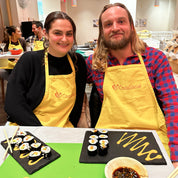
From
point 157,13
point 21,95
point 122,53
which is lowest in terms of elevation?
point 21,95

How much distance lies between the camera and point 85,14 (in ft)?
32.2

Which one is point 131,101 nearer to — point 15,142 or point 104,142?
point 104,142

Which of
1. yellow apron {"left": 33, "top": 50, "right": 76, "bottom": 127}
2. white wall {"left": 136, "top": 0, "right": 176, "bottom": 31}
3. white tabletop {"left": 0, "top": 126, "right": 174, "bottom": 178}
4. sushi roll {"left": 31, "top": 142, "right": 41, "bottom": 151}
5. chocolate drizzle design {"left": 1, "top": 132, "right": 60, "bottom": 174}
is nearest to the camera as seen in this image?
chocolate drizzle design {"left": 1, "top": 132, "right": 60, "bottom": 174}

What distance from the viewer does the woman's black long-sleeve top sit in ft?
4.76

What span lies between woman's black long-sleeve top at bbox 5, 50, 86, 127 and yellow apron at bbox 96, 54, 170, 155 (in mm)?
442

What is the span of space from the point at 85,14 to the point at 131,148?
9877 millimetres

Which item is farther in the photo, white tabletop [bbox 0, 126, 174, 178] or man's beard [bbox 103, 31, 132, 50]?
man's beard [bbox 103, 31, 132, 50]

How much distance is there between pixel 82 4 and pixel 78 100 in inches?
362

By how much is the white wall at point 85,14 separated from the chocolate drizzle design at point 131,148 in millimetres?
9641

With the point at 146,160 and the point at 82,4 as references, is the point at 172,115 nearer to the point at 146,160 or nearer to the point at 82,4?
the point at 146,160

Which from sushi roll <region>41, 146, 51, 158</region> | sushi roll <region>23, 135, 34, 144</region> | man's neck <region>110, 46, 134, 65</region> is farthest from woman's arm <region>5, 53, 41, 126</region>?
man's neck <region>110, 46, 134, 65</region>

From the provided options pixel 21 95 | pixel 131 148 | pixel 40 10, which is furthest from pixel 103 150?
pixel 40 10

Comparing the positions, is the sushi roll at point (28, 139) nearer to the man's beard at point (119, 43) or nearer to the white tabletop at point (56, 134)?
the white tabletop at point (56, 134)

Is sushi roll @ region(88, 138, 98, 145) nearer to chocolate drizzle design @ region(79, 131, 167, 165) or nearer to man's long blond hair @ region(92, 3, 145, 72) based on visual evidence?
chocolate drizzle design @ region(79, 131, 167, 165)
